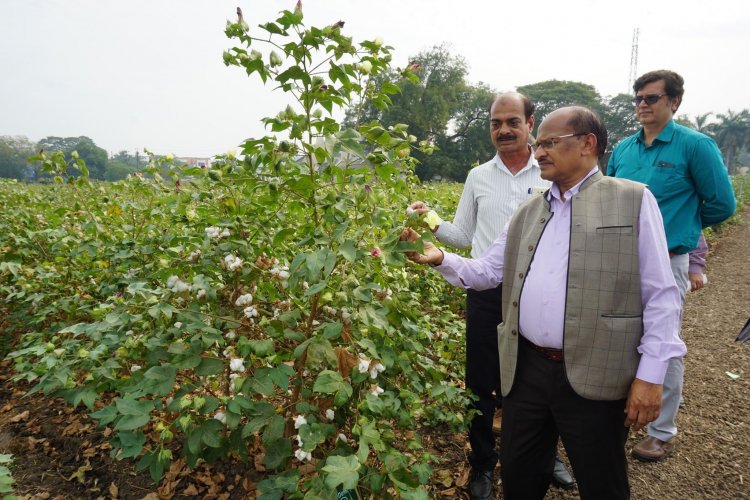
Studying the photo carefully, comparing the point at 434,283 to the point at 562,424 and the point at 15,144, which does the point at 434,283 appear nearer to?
the point at 562,424

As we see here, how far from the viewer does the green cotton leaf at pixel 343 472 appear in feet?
3.44

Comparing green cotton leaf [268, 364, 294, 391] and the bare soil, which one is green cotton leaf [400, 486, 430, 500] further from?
the bare soil

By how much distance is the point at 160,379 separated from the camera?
4.34 ft

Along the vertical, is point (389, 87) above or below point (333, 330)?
above

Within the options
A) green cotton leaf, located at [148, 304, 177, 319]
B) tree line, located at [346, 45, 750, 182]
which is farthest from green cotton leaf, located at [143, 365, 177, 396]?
tree line, located at [346, 45, 750, 182]

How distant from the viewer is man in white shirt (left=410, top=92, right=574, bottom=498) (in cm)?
222

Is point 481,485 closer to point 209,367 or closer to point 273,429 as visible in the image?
point 273,429

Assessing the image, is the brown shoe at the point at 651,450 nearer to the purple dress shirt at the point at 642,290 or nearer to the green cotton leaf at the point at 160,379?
the purple dress shirt at the point at 642,290

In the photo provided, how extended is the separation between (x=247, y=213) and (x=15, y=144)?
151ft

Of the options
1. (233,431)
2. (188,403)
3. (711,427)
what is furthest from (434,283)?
(188,403)

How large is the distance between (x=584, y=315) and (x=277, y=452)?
3.62 feet

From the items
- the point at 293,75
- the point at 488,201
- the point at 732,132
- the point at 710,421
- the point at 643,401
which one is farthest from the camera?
the point at 732,132

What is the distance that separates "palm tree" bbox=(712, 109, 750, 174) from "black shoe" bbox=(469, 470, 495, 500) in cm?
9195

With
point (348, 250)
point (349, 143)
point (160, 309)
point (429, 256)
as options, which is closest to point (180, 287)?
point (160, 309)
